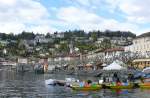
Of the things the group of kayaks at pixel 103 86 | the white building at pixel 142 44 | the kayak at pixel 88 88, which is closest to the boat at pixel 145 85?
the group of kayaks at pixel 103 86

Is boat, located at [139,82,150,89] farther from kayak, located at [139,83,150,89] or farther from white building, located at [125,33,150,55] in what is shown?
white building, located at [125,33,150,55]


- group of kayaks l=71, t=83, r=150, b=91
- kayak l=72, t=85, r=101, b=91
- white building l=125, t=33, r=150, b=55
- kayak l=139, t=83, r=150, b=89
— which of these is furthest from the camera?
white building l=125, t=33, r=150, b=55

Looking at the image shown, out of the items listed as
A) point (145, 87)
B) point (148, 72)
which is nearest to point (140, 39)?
point (148, 72)

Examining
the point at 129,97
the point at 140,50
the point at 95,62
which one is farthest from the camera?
the point at 95,62

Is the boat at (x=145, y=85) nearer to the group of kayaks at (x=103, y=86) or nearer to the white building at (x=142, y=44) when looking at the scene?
the group of kayaks at (x=103, y=86)

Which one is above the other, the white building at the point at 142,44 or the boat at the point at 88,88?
the white building at the point at 142,44

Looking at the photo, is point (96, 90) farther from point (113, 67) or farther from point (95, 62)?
point (95, 62)

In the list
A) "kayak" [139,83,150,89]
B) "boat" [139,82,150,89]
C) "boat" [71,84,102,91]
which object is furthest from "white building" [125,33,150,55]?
"boat" [71,84,102,91]

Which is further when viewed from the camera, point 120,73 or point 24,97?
point 120,73

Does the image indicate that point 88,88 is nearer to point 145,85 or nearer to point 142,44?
point 145,85

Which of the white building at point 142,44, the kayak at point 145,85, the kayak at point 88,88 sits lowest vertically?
the kayak at point 88,88

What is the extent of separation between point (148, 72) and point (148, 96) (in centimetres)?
2592

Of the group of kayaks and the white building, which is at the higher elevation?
the white building

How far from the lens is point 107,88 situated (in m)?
72.2
